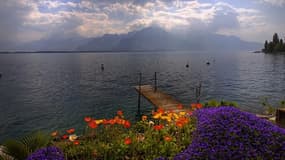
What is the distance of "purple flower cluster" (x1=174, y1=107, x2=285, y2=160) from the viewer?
9.68 ft

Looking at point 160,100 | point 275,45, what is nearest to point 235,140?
point 160,100

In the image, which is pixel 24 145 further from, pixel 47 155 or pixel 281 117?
pixel 281 117

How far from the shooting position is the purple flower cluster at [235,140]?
2949 mm

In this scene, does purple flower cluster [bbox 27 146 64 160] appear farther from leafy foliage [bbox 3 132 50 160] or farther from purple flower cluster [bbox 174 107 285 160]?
purple flower cluster [bbox 174 107 285 160]

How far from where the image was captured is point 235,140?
10.3ft

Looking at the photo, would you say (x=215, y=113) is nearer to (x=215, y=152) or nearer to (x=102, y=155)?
(x=215, y=152)

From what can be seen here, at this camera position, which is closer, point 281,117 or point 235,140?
point 235,140

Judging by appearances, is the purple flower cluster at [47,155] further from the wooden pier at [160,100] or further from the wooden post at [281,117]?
the wooden pier at [160,100]

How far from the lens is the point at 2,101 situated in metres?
32.3

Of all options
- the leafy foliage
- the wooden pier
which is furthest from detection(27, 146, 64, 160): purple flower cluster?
the wooden pier

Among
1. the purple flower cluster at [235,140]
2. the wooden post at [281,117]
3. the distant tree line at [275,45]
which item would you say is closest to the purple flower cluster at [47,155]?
the purple flower cluster at [235,140]

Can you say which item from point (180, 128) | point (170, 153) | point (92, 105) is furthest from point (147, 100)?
point (170, 153)

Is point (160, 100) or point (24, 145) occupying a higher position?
point (24, 145)

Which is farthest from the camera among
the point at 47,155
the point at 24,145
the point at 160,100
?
the point at 160,100
